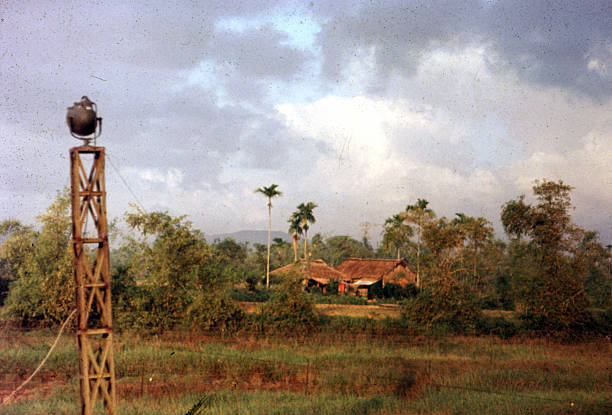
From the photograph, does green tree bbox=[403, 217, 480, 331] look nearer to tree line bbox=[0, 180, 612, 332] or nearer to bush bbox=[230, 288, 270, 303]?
tree line bbox=[0, 180, 612, 332]

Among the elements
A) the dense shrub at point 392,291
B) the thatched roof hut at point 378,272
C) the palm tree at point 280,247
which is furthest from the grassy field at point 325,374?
the palm tree at point 280,247

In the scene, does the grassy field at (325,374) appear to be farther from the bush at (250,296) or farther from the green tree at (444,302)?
the bush at (250,296)

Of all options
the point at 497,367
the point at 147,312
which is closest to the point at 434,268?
the point at 497,367

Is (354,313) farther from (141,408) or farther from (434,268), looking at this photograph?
(141,408)

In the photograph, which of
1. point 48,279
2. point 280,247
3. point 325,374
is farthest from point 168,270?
point 280,247

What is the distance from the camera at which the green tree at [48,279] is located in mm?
23141

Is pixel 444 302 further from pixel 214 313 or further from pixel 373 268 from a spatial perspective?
pixel 373 268

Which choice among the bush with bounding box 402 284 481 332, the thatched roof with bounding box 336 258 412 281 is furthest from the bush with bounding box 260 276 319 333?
the thatched roof with bounding box 336 258 412 281

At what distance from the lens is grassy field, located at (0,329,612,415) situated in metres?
12.5

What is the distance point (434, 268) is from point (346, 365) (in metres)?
10.0

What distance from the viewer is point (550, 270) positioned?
2475 cm

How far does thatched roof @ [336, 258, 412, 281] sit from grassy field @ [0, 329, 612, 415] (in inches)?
935

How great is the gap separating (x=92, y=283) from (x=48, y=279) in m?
17.7

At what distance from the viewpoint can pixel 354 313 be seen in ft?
100
